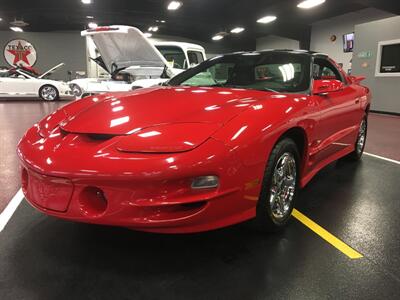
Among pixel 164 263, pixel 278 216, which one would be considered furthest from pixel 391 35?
pixel 164 263

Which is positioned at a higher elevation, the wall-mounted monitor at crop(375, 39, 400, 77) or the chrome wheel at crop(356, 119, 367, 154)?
the wall-mounted monitor at crop(375, 39, 400, 77)

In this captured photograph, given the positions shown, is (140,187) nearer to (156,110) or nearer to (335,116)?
(156,110)

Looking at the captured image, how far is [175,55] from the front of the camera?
849 cm

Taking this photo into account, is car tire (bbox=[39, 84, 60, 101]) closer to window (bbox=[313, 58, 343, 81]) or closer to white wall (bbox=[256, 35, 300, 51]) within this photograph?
window (bbox=[313, 58, 343, 81])

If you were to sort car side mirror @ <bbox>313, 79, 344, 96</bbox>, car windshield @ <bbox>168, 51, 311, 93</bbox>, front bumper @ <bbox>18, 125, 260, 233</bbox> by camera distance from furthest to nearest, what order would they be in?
1. car windshield @ <bbox>168, 51, 311, 93</bbox>
2. car side mirror @ <bbox>313, 79, 344, 96</bbox>
3. front bumper @ <bbox>18, 125, 260, 233</bbox>

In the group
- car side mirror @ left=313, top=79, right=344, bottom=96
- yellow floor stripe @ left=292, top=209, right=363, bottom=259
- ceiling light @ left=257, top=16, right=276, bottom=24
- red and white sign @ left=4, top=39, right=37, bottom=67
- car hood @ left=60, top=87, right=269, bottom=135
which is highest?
ceiling light @ left=257, top=16, right=276, bottom=24

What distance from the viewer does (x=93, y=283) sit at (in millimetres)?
1715

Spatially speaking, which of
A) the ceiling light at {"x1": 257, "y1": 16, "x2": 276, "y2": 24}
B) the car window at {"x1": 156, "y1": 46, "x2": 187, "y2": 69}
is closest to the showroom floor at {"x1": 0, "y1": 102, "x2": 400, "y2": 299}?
the car window at {"x1": 156, "y1": 46, "x2": 187, "y2": 69}

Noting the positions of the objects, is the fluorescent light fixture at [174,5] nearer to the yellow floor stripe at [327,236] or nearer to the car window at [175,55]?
the car window at [175,55]

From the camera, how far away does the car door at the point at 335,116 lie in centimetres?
272

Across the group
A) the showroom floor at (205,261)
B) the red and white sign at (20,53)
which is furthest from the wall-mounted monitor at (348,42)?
the red and white sign at (20,53)

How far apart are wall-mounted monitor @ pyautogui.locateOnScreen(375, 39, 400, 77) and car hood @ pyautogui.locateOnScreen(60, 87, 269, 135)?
1003 centimetres

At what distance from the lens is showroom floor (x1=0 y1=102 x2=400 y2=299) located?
66.0 inches

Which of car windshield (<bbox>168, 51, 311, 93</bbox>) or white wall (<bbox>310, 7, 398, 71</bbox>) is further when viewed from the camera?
white wall (<bbox>310, 7, 398, 71</bbox>)
